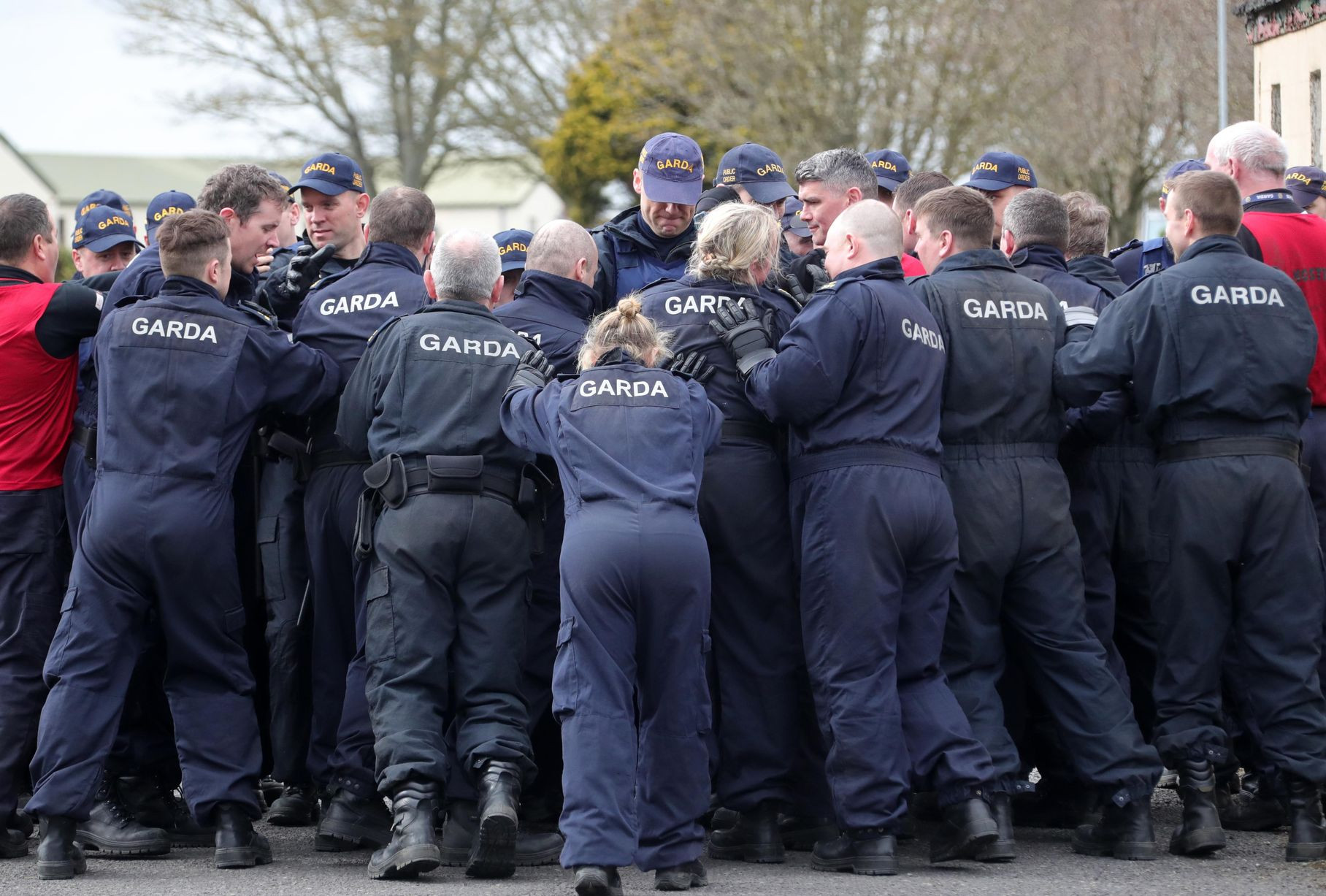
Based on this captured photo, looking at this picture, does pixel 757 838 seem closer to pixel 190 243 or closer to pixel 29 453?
pixel 190 243

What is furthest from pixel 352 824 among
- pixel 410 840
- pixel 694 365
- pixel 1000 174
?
pixel 1000 174

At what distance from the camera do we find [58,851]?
18.8 feet

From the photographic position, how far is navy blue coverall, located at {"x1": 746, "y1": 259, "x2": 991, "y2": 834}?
5.74 m

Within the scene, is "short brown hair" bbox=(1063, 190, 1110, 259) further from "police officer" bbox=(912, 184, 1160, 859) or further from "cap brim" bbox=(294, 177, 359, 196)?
"cap brim" bbox=(294, 177, 359, 196)

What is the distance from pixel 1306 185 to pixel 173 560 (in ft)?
19.1

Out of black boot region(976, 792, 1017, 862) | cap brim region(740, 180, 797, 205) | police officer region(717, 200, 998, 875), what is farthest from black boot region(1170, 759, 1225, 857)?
cap brim region(740, 180, 797, 205)

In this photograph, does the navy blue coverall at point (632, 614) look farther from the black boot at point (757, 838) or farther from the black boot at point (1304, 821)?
the black boot at point (1304, 821)

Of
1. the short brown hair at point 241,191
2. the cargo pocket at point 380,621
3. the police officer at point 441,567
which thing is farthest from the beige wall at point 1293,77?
the cargo pocket at point 380,621

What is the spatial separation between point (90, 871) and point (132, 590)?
1.03 m

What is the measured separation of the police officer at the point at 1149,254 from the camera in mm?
7289

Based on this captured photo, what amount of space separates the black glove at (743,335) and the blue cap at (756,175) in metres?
1.82

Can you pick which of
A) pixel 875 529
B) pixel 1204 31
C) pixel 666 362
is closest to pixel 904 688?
pixel 875 529

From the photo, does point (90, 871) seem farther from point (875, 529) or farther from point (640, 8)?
point (640, 8)

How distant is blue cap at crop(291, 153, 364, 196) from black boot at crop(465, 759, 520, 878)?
9.19 ft
